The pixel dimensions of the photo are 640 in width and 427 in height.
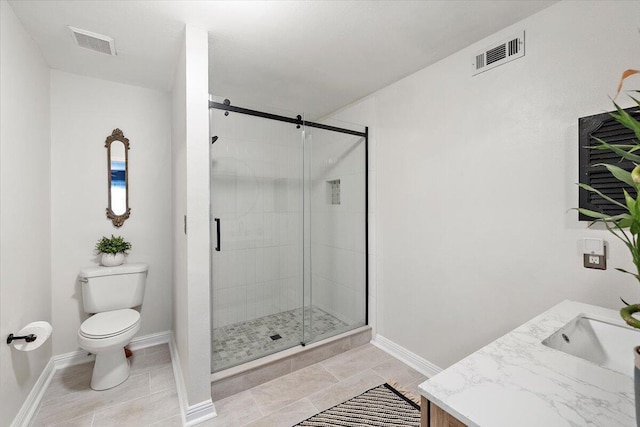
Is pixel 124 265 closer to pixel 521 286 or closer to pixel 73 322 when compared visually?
pixel 73 322

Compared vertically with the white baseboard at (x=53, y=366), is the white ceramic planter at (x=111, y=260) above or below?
above

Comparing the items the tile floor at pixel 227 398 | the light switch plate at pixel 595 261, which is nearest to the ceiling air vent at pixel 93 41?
the tile floor at pixel 227 398

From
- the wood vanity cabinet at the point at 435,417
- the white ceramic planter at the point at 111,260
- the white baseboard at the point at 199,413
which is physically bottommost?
the white baseboard at the point at 199,413

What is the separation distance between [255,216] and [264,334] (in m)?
1.00

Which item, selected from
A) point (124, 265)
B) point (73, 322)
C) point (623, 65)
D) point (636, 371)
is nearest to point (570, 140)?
point (623, 65)

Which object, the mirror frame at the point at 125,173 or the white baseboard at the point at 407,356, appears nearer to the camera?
the white baseboard at the point at 407,356

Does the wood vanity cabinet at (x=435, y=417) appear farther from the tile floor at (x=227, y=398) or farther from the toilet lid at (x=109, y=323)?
the toilet lid at (x=109, y=323)

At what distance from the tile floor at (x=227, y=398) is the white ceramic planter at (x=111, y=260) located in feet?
2.77

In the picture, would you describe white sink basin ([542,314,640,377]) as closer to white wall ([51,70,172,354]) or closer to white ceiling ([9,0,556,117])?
white ceiling ([9,0,556,117])

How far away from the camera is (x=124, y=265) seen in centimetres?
253

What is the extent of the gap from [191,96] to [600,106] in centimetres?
219

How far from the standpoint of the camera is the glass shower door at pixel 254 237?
6.87 ft

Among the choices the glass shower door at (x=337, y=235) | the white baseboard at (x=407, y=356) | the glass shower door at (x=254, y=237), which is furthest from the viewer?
the glass shower door at (x=337, y=235)

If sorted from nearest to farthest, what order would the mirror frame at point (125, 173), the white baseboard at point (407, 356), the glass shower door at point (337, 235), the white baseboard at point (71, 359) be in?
the white baseboard at point (407, 356) → the white baseboard at point (71, 359) → the mirror frame at point (125, 173) → the glass shower door at point (337, 235)
